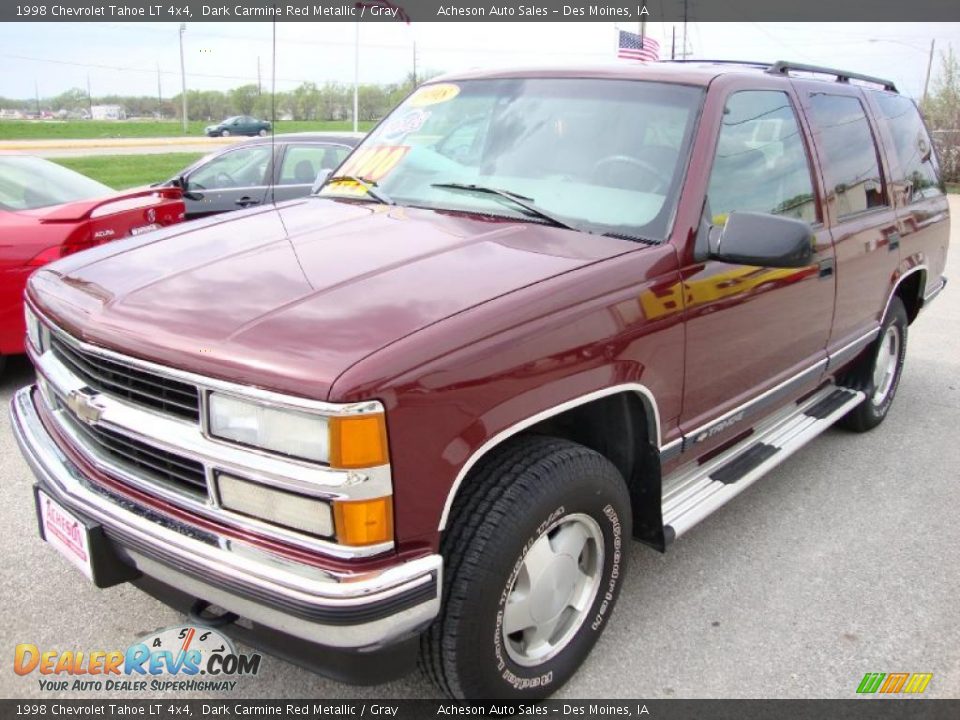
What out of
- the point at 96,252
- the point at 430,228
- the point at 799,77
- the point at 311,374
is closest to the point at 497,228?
the point at 430,228

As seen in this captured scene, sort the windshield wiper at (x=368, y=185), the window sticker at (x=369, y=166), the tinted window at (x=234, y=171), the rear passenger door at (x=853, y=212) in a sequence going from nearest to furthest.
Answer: the windshield wiper at (x=368, y=185) → the window sticker at (x=369, y=166) → the rear passenger door at (x=853, y=212) → the tinted window at (x=234, y=171)

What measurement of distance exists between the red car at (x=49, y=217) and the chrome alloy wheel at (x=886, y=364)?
474 centimetres

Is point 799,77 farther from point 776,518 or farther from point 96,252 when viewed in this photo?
point 96,252

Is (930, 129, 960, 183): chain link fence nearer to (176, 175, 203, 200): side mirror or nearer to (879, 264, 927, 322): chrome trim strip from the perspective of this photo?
(879, 264, 927, 322): chrome trim strip

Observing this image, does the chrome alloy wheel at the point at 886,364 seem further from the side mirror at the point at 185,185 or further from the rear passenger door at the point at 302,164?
the side mirror at the point at 185,185

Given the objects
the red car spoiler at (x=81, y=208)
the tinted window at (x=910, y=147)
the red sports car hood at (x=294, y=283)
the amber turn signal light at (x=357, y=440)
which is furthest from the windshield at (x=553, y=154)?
the red car spoiler at (x=81, y=208)

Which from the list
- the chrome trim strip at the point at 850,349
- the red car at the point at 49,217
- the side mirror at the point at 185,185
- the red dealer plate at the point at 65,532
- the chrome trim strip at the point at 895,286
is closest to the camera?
the red dealer plate at the point at 65,532

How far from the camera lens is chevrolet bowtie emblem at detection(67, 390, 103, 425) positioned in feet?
7.59

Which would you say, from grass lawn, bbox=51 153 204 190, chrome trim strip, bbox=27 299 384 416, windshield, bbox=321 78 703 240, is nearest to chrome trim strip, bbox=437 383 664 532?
chrome trim strip, bbox=27 299 384 416

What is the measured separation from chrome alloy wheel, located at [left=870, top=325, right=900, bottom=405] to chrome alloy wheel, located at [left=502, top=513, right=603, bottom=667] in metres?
2.87

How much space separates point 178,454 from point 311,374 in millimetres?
472

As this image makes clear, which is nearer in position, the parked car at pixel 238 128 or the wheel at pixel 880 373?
the wheel at pixel 880 373

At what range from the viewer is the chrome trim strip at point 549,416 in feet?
6.83
